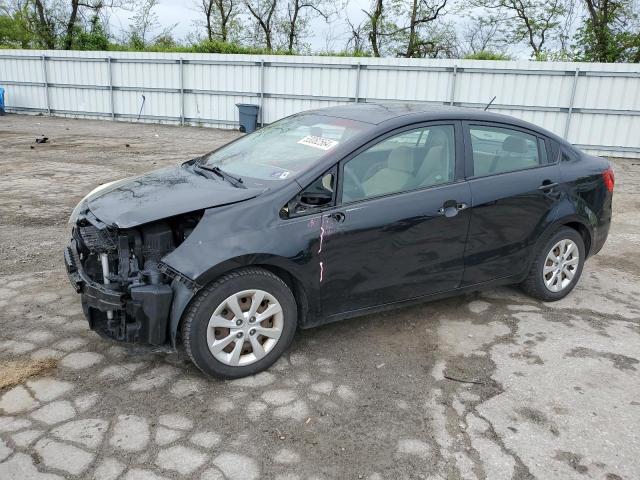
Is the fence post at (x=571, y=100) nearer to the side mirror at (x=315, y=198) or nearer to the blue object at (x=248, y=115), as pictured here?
the blue object at (x=248, y=115)

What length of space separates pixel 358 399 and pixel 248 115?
14.4m

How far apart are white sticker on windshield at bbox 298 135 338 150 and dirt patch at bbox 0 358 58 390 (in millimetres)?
2139

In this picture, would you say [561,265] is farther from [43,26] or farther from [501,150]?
[43,26]

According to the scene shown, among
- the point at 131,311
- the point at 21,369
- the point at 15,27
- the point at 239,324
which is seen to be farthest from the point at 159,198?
the point at 15,27

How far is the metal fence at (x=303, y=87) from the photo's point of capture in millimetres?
14070

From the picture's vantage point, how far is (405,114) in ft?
12.6

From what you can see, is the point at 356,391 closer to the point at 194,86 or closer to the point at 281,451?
the point at 281,451

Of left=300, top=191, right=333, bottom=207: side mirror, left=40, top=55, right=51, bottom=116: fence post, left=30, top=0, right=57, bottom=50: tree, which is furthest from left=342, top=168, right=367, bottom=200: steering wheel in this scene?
left=30, top=0, right=57, bottom=50: tree

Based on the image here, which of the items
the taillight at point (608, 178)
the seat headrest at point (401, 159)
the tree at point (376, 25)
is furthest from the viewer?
the tree at point (376, 25)

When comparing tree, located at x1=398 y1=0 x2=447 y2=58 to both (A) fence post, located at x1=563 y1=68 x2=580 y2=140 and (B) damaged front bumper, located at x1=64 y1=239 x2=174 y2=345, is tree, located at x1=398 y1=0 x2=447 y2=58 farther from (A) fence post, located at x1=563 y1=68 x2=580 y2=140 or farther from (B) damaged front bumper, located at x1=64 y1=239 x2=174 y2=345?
(B) damaged front bumper, located at x1=64 y1=239 x2=174 y2=345

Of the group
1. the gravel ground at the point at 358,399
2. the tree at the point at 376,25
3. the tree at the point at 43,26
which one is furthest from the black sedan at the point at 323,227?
the tree at the point at 43,26

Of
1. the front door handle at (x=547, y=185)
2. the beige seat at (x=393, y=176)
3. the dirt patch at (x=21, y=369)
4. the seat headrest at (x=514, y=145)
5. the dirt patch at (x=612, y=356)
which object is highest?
the seat headrest at (x=514, y=145)

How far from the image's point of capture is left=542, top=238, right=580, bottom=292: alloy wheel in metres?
4.47

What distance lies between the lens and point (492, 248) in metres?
4.06
